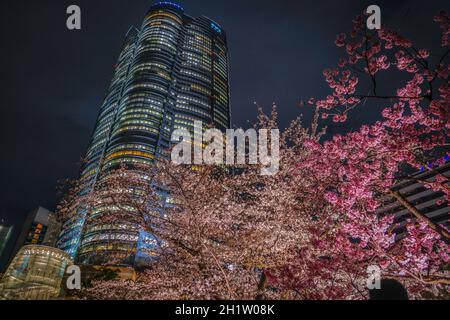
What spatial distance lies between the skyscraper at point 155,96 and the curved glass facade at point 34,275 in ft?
174

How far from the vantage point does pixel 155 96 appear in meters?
99.6

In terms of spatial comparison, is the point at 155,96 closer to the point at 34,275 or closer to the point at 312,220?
the point at 34,275

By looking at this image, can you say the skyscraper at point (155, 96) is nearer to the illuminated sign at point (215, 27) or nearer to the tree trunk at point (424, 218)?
the illuminated sign at point (215, 27)

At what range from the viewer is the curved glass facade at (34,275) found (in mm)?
16544

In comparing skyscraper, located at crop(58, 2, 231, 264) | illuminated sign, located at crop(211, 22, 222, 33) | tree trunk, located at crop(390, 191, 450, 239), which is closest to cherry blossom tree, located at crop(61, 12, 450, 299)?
tree trunk, located at crop(390, 191, 450, 239)

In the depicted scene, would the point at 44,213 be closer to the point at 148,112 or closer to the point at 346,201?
the point at 148,112

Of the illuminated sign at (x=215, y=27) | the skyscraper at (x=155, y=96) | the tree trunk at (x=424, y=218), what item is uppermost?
the illuminated sign at (x=215, y=27)

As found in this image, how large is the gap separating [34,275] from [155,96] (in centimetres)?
8910

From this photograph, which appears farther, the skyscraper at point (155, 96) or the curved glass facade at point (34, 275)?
the skyscraper at point (155, 96)

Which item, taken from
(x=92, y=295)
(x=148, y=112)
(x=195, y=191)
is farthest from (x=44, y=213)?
(x=195, y=191)

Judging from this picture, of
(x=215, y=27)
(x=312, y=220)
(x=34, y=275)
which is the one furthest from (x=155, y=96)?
(x=312, y=220)

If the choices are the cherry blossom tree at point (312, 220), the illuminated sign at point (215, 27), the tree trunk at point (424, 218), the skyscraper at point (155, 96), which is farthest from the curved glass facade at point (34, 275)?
the illuminated sign at point (215, 27)

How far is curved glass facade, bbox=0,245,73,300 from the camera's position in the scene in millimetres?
16544

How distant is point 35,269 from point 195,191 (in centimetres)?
1568
